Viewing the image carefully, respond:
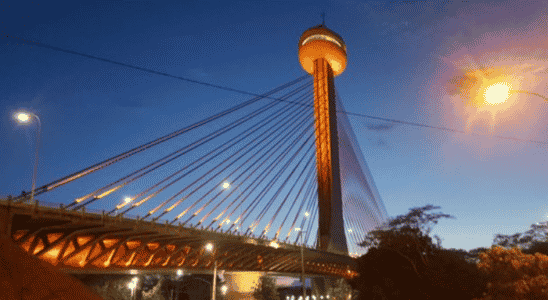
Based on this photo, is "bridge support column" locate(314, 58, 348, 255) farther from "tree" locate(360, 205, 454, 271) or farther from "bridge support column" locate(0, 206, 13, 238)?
"bridge support column" locate(0, 206, 13, 238)

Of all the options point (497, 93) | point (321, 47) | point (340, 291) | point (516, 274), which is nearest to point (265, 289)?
point (340, 291)

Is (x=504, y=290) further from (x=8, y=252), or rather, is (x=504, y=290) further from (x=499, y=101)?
(x=8, y=252)

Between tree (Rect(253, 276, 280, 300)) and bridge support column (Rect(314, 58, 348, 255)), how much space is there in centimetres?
884

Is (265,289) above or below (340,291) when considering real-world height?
above

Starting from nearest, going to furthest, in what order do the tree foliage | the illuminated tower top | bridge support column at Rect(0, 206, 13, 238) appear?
bridge support column at Rect(0, 206, 13, 238)
the tree foliage
the illuminated tower top

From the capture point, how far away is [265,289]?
4316 cm

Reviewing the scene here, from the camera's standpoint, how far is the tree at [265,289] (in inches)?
1609

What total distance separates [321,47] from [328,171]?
1747 centimetres

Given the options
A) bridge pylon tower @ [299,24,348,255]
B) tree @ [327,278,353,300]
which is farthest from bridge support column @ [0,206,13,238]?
tree @ [327,278,353,300]

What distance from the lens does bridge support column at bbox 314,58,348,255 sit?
1550 inches

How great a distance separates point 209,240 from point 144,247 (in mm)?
4787

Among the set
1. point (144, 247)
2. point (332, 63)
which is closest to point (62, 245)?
point (144, 247)

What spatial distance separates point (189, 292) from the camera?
6831 centimetres

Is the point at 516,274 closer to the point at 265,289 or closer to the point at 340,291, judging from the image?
the point at 265,289
